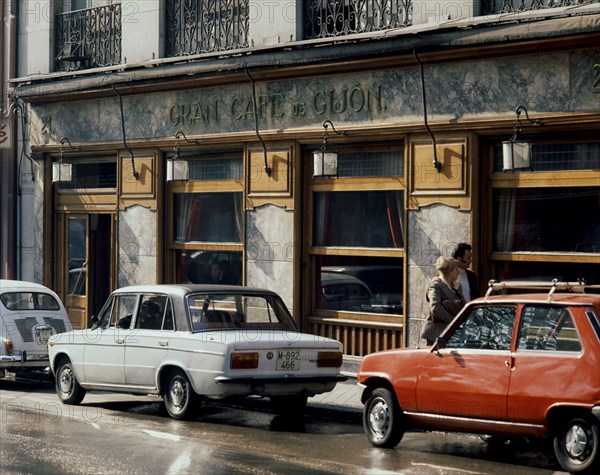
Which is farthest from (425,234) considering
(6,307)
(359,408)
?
(6,307)

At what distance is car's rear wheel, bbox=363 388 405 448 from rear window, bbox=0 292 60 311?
7.84 m

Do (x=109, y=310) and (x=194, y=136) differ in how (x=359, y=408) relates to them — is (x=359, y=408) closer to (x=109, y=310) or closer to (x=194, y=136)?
(x=109, y=310)

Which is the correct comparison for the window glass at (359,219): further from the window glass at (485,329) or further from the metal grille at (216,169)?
the window glass at (485,329)

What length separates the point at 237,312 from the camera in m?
14.6

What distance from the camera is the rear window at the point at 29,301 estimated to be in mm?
18547

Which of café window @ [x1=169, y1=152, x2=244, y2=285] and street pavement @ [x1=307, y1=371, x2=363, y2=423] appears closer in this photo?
street pavement @ [x1=307, y1=371, x2=363, y2=423]

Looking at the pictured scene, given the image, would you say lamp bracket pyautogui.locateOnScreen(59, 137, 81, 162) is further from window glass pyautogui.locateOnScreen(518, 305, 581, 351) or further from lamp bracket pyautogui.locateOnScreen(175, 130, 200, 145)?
window glass pyautogui.locateOnScreen(518, 305, 581, 351)

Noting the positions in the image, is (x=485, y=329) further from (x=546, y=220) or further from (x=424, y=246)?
(x=424, y=246)

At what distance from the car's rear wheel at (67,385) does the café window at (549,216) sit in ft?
18.5

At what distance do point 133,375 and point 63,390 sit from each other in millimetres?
1631

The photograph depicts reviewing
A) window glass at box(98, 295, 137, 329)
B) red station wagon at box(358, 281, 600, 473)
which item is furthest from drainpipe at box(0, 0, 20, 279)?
red station wagon at box(358, 281, 600, 473)

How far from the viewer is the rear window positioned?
60.8 ft

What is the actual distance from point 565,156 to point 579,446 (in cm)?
597

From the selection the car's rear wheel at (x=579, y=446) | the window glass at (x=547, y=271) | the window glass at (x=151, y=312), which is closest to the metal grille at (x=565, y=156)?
the window glass at (x=547, y=271)
